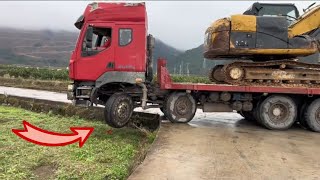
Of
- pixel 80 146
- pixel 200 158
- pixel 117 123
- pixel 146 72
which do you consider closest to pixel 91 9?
pixel 146 72

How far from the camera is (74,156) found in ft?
24.1

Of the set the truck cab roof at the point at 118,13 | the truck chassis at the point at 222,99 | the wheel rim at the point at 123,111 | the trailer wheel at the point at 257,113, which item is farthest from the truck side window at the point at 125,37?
the trailer wheel at the point at 257,113

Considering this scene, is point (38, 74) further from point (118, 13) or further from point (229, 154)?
point (229, 154)

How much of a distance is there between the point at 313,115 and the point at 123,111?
4897mm

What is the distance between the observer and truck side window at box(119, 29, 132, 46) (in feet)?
32.9

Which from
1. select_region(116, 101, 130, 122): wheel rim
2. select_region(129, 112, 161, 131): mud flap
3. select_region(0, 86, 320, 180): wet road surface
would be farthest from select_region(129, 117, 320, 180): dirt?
select_region(129, 112, 161, 131): mud flap

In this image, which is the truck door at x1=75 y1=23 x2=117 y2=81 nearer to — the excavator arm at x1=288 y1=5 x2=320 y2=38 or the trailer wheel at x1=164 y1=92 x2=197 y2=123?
the trailer wheel at x1=164 y1=92 x2=197 y2=123

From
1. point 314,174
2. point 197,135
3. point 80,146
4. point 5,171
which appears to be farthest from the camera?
point 197,135

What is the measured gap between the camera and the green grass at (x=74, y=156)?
631 cm

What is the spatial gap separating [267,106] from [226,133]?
1844mm

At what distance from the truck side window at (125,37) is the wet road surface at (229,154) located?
227 cm

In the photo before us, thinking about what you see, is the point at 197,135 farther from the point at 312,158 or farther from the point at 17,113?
the point at 17,113

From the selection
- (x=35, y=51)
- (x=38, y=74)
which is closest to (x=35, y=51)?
(x=35, y=51)

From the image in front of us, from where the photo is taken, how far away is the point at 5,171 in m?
6.38
